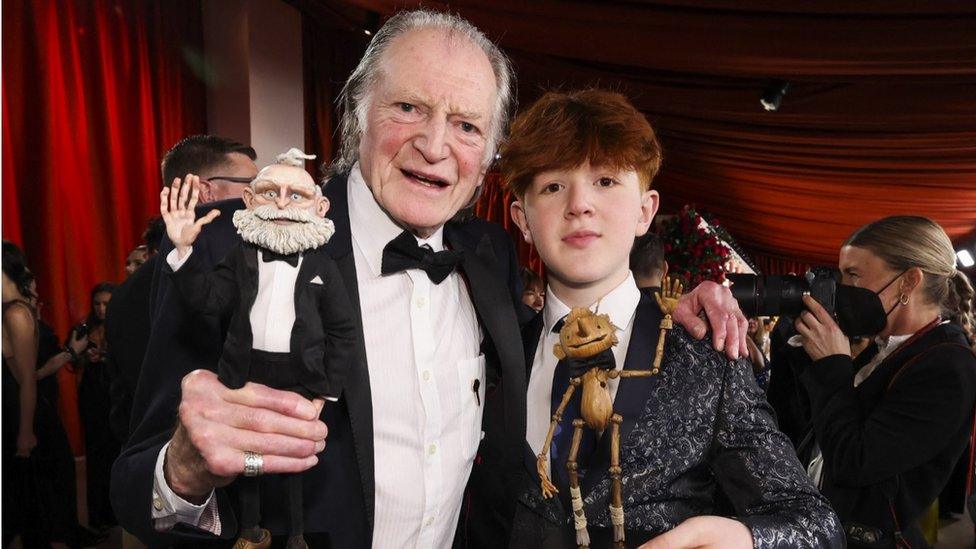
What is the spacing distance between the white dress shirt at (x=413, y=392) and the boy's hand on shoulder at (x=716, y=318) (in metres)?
0.44

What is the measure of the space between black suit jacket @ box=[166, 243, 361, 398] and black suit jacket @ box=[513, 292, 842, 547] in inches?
18.3

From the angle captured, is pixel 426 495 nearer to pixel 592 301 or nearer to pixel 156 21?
pixel 592 301

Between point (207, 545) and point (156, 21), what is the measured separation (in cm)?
418

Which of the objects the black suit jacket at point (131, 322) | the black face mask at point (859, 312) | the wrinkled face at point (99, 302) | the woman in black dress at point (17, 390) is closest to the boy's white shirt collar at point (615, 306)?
the black suit jacket at point (131, 322)

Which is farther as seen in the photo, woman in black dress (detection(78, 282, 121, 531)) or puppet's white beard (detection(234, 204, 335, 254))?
woman in black dress (detection(78, 282, 121, 531))

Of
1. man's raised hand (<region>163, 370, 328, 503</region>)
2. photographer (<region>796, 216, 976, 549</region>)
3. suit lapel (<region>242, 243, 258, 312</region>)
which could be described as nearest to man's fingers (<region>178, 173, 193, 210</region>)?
suit lapel (<region>242, 243, 258, 312</region>)

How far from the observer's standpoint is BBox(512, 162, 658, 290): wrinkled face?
4.73 feet

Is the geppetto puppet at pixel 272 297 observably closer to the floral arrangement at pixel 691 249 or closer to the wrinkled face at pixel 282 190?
the wrinkled face at pixel 282 190

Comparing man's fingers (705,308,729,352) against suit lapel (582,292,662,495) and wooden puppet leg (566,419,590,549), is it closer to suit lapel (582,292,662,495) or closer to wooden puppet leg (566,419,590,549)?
suit lapel (582,292,662,495)

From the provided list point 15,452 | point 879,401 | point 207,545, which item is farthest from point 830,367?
point 15,452

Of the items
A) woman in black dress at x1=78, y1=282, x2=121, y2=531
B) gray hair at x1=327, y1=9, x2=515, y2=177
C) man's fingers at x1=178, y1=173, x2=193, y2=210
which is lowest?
woman in black dress at x1=78, y1=282, x2=121, y2=531

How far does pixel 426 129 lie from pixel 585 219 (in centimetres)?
37

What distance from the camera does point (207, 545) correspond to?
137 centimetres

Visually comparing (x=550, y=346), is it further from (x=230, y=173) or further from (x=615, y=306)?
(x=230, y=173)
